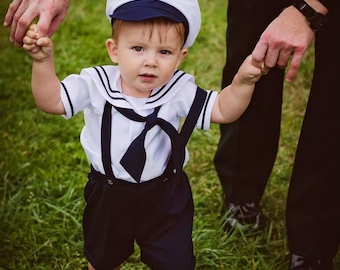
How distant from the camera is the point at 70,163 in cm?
328

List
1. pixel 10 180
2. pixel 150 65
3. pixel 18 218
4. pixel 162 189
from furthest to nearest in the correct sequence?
pixel 10 180 → pixel 18 218 → pixel 162 189 → pixel 150 65

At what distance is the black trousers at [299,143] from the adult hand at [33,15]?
82 centimetres

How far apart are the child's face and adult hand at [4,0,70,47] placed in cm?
19

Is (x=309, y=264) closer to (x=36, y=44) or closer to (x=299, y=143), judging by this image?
(x=299, y=143)

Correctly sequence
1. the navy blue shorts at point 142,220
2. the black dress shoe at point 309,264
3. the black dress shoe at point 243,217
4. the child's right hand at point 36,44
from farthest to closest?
the black dress shoe at point 243,217
the black dress shoe at point 309,264
the navy blue shorts at point 142,220
the child's right hand at point 36,44

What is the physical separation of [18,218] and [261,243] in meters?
1.09

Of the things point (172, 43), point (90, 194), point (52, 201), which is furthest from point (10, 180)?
point (172, 43)

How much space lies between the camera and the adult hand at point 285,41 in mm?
1891

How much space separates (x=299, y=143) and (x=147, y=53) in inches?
34.8

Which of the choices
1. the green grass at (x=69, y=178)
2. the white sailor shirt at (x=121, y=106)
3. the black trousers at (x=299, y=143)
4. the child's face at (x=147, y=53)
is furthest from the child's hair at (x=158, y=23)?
the green grass at (x=69, y=178)

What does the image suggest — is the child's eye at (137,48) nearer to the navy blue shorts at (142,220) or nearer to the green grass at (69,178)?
the navy blue shorts at (142,220)

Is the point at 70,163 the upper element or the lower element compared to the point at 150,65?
lower

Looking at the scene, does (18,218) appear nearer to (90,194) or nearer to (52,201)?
(52,201)

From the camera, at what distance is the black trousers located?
2.31 metres
